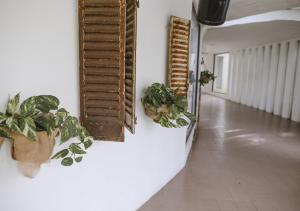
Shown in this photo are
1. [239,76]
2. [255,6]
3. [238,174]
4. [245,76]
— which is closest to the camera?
[238,174]

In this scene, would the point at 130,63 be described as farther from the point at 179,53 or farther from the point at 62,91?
the point at 179,53

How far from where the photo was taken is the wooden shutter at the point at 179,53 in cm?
268

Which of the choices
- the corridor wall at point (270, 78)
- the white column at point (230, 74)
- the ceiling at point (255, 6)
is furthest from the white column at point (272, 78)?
the ceiling at point (255, 6)

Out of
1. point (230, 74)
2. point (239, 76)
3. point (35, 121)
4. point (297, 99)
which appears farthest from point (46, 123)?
point (230, 74)

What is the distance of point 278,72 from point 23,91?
8.03 metres

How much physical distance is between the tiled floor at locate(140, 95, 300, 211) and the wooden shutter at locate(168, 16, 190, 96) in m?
1.14

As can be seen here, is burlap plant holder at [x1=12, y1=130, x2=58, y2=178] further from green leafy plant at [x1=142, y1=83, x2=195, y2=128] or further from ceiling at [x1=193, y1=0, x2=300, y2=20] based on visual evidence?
ceiling at [x1=193, y1=0, x2=300, y2=20]

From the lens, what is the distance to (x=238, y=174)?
332 centimetres

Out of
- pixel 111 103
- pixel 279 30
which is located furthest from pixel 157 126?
pixel 279 30

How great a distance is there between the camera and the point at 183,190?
9.25 feet

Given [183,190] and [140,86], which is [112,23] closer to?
[140,86]

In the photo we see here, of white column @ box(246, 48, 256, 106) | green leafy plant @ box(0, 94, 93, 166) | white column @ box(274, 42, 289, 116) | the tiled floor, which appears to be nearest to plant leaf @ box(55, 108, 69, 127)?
green leafy plant @ box(0, 94, 93, 166)

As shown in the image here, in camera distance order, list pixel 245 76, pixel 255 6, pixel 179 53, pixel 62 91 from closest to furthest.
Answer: pixel 62 91 < pixel 179 53 < pixel 255 6 < pixel 245 76

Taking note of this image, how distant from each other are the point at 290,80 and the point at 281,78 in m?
0.45
